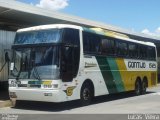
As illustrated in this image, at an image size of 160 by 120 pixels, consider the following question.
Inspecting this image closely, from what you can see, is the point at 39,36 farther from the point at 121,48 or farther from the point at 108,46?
the point at 121,48

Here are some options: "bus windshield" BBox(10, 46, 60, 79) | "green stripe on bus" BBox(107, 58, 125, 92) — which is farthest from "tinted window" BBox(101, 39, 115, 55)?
"bus windshield" BBox(10, 46, 60, 79)

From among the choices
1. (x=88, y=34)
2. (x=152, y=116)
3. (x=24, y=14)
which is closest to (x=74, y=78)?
(x=88, y=34)

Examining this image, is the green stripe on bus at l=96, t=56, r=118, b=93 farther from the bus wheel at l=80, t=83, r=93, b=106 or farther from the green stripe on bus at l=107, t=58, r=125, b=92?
the bus wheel at l=80, t=83, r=93, b=106

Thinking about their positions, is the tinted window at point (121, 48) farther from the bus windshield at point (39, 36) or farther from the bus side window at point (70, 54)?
the bus windshield at point (39, 36)

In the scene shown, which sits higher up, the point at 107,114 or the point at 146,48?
the point at 146,48

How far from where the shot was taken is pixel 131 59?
21.9 m

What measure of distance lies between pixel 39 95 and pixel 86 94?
8.67 ft

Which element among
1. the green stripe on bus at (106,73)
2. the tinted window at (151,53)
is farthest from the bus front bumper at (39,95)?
the tinted window at (151,53)

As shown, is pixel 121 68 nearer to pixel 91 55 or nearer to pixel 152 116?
pixel 91 55

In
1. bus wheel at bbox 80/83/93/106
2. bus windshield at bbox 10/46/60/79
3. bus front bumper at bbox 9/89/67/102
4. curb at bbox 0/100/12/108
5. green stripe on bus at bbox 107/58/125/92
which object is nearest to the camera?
bus front bumper at bbox 9/89/67/102

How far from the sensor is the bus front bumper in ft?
48.4

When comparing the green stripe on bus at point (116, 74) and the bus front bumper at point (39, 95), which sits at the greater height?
the green stripe on bus at point (116, 74)

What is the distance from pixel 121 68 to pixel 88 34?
165 inches

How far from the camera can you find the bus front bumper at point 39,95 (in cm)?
1477
